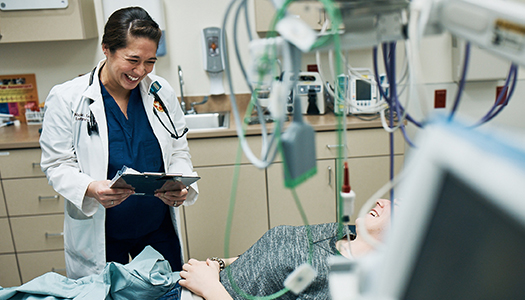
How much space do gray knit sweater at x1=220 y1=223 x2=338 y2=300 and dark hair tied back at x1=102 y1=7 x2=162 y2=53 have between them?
0.88 meters

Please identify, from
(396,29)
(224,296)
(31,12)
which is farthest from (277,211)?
(396,29)

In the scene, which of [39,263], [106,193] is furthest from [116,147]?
[39,263]

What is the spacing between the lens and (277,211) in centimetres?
273

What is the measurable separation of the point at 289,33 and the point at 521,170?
0.35 m

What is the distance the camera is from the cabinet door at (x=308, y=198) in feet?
8.73

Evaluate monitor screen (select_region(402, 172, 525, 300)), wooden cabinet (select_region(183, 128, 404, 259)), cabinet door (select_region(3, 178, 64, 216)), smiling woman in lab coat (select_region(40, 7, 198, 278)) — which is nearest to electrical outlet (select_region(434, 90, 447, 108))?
wooden cabinet (select_region(183, 128, 404, 259))

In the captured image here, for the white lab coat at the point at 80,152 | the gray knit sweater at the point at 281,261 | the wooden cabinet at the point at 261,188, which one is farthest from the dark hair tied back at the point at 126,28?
the wooden cabinet at the point at 261,188

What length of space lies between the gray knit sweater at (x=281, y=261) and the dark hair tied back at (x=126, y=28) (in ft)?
2.88

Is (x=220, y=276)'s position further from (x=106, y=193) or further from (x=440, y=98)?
(x=440, y=98)

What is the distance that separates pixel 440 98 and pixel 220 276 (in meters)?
1.99

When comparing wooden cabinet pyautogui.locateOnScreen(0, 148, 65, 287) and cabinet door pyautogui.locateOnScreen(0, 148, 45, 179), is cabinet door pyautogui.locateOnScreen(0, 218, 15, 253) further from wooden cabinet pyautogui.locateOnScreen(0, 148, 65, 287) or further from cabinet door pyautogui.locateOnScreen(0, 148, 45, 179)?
cabinet door pyautogui.locateOnScreen(0, 148, 45, 179)

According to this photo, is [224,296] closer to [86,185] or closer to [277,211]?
[86,185]

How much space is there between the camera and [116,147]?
1736mm

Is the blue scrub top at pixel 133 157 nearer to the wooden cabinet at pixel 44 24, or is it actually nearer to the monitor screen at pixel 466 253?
the wooden cabinet at pixel 44 24
